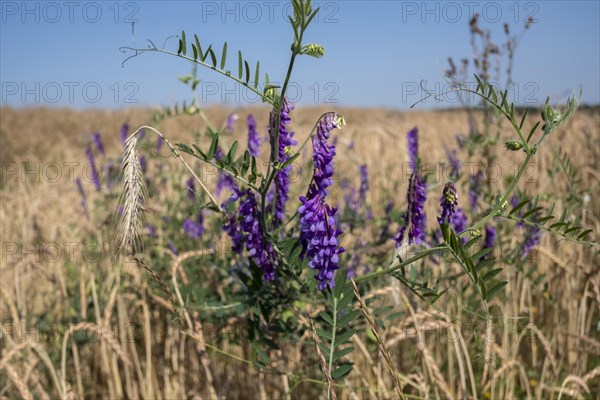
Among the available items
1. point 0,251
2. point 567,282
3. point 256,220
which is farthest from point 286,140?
point 0,251

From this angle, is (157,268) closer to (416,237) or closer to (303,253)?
(303,253)

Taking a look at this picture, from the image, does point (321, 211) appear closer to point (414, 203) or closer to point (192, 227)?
point (414, 203)

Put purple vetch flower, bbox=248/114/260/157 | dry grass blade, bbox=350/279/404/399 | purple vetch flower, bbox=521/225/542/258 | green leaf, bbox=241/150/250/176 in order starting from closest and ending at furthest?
dry grass blade, bbox=350/279/404/399 < green leaf, bbox=241/150/250/176 < purple vetch flower, bbox=248/114/260/157 < purple vetch flower, bbox=521/225/542/258

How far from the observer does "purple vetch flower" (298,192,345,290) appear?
1072 millimetres

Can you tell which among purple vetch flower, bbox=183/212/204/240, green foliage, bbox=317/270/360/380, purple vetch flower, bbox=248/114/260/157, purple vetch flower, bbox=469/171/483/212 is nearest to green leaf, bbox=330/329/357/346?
green foliage, bbox=317/270/360/380

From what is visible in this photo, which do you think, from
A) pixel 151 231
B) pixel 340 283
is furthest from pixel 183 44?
pixel 151 231

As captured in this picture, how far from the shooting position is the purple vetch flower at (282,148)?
3.68 ft

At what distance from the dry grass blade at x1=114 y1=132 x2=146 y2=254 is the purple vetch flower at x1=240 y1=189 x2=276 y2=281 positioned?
0.22m

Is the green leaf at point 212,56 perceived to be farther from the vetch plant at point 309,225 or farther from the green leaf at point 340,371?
the green leaf at point 340,371

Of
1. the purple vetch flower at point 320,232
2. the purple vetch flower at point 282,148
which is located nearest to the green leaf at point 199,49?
the purple vetch flower at point 282,148

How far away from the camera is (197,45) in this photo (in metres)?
1.12

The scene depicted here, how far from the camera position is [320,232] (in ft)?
3.54

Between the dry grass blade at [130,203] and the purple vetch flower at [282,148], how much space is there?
27 cm

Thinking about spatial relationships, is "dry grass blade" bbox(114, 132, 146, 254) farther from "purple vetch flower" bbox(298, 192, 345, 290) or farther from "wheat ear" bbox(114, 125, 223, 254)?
"purple vetch flower" bbox(298, 192, 345, 290)
